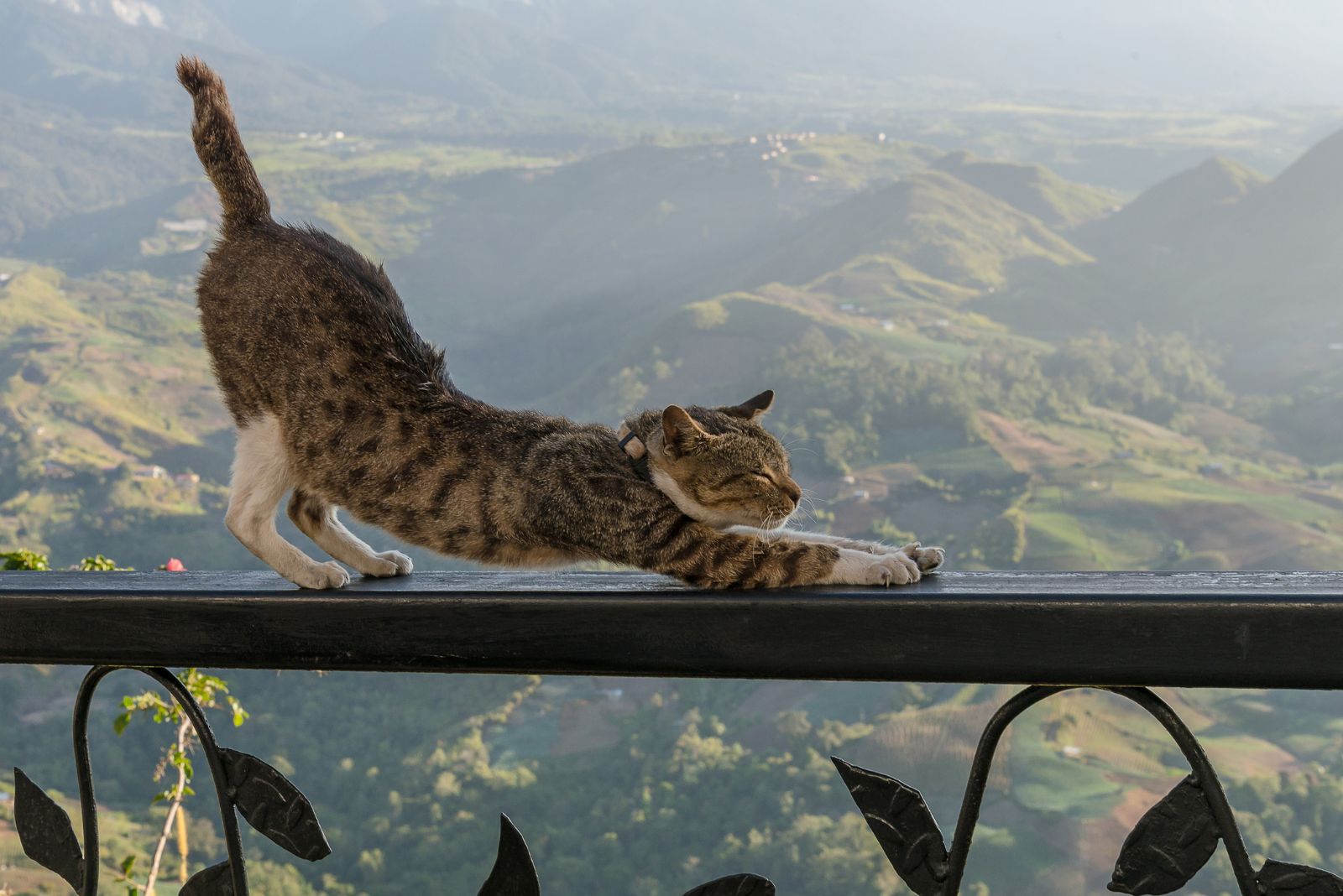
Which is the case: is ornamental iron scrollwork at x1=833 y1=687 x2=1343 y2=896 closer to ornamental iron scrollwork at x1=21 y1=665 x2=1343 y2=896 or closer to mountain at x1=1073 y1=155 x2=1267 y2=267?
ornamental iron scrollwork at x1=21 y1=665 x2=1343 y2=896

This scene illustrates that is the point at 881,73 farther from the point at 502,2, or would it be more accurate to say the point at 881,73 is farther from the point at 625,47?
the point at 502,2

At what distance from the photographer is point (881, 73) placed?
56875 mm

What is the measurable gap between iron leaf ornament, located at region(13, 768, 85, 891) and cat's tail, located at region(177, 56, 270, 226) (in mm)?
776

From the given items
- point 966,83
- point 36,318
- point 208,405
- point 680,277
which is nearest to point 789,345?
point 680,277

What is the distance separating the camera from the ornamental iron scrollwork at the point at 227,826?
3.12 feet

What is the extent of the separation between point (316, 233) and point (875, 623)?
1.04 m

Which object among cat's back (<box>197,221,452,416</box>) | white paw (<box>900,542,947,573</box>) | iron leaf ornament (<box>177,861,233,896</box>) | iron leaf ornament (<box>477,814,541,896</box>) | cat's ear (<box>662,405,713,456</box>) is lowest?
iron leaf ornament (<box>177,861,233,896</box>)

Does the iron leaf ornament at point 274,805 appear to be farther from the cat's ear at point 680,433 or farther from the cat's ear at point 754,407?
the cat's ear at point 754,407

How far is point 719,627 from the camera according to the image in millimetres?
872

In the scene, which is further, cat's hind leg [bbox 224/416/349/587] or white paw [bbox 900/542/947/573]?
cat's hind leg [bbox 224/416/349/587]

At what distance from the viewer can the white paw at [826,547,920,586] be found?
106 centimetres

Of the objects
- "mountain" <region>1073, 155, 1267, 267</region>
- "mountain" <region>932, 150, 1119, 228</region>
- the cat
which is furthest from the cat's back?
"mountain" <region>1073, 155, 1267, 267</region>

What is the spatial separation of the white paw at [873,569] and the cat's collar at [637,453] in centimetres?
29

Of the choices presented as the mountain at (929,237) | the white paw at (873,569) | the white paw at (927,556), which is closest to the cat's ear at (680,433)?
the white paw at (873,569)
